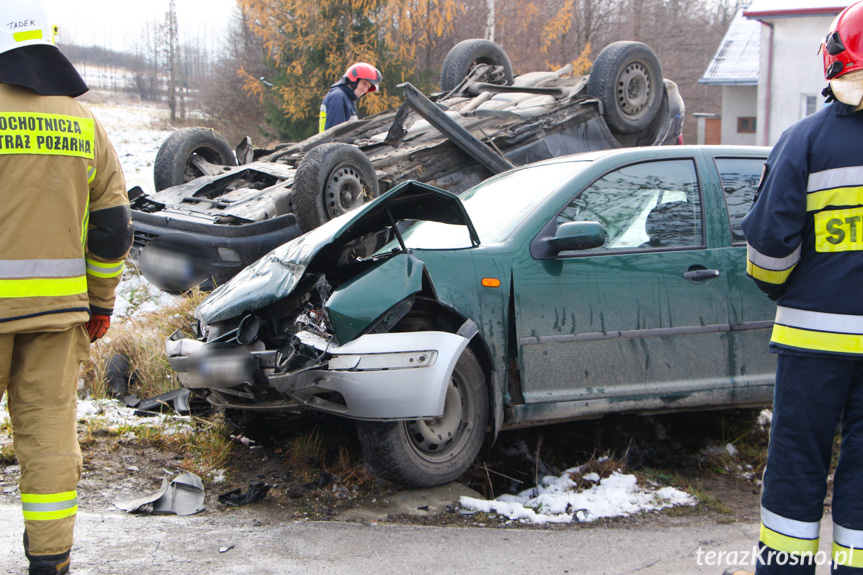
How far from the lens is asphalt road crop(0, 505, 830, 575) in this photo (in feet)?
8.74

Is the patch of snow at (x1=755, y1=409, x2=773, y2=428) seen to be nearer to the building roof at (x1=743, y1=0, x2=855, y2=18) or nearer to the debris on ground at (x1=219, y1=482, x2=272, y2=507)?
the debris on ground at (x1=219, y1=482, x2=272, y2=507)

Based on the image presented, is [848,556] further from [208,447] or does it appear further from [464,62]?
[464,62]

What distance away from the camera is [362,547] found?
2.86 metres

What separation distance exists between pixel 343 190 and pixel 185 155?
2.05 m

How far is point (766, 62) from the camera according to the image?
71.9ft

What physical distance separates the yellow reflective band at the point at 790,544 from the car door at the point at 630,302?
139 centimetres

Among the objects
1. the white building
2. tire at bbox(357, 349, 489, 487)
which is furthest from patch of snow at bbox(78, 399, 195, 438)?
the white building

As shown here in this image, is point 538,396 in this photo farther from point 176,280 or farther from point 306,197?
point 176,280

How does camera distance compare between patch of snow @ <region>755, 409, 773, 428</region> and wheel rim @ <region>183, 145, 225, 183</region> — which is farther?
wheel rim @ <region>183, 145, 225, 183</region>

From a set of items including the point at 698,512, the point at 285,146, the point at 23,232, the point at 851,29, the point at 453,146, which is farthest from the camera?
the point at 285,146

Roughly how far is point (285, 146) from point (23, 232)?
5.68 meters

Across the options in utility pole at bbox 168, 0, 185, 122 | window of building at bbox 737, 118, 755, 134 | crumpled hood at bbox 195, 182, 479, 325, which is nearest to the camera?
crumpled hood at bbox 195, 182, 479, 325

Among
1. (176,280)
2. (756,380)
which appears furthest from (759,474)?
(176,280)

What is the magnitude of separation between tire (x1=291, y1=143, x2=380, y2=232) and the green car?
2.21m
